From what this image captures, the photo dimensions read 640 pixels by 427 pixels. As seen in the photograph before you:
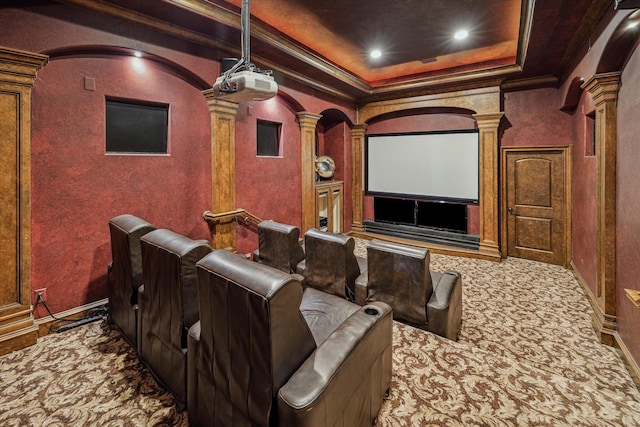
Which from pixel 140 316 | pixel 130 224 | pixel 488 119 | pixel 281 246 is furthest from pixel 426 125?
pixel 140 316

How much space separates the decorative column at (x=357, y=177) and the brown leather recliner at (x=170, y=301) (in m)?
5.42

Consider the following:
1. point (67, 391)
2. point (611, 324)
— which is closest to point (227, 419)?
point (67, 391)

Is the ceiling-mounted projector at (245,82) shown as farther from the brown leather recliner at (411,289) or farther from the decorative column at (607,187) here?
the decorative column at (607,187)

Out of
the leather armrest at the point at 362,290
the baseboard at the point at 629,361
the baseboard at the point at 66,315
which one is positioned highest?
the leather armrest at the point at 362,290

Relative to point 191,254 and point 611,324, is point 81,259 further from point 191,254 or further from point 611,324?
point 611,324

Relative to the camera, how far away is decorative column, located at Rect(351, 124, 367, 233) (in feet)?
22.6

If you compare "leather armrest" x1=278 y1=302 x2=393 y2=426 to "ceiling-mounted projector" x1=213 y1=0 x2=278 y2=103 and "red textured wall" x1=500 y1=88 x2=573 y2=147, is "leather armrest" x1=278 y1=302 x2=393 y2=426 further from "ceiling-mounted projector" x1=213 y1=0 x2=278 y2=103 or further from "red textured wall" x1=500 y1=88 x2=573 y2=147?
"red textured wall" x1=500 y1=88 x2=573 y2=147

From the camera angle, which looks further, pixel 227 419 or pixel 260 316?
pixel 227 419

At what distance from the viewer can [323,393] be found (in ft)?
3.88

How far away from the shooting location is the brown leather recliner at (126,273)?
2207 millimetres

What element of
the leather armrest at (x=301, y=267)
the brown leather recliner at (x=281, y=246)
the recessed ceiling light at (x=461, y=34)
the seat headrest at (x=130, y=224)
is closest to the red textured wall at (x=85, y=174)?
the seat headrest at (x=130, y=224)

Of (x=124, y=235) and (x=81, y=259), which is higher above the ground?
(x=124, y=235)

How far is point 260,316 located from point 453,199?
5572 mm

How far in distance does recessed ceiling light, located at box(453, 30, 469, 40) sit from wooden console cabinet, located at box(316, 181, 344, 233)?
3206 millimetres
